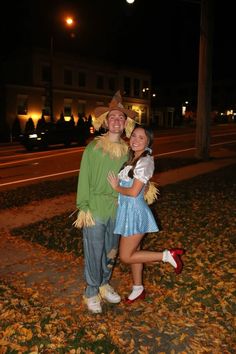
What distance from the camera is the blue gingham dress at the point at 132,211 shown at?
12.8ft

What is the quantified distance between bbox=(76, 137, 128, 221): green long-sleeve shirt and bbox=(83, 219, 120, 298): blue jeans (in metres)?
0.14

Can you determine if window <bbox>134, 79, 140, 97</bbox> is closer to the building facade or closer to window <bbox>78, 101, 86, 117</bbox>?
the building facade

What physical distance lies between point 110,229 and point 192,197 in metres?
5.56

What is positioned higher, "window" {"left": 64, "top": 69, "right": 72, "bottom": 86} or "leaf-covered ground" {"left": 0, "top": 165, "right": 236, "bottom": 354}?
"window" {"left": 64, "top": 69, "right": 72, "bottom": 86}

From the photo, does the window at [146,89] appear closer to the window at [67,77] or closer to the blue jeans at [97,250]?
the window at [67,77]

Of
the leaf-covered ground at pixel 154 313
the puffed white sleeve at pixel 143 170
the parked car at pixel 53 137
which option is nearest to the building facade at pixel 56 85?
the parked car at pixel 53 137

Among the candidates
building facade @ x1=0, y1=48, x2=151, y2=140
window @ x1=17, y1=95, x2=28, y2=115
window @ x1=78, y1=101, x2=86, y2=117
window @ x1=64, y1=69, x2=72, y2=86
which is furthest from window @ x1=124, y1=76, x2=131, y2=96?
window @ x1=17, y1=95, x2=28, y2=115

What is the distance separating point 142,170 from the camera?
12.5ft

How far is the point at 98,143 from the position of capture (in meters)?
3.97

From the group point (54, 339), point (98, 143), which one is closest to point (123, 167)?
point (98, 143)

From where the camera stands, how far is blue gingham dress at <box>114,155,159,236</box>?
154 inches

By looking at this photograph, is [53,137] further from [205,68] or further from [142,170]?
[142,170]

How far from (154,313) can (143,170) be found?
163cm

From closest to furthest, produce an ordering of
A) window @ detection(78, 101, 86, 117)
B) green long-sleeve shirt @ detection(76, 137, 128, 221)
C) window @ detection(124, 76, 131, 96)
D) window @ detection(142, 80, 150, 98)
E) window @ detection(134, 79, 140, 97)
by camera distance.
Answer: green long-sleeve shirt @ detection(76, 137, 128, 221) → window @ detection(78, 101, 86, 117) → window @ detection(124, 76, 131, 96) → window @ detection(134, 79, 140, 97) → window @ detection(142, 80, 150, 98)
